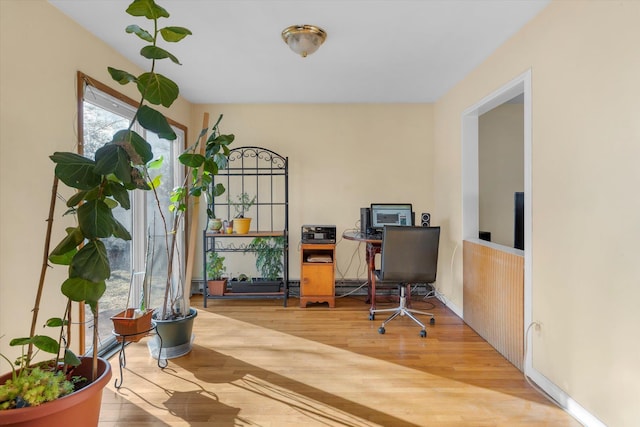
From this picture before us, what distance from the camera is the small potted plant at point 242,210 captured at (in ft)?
11.6

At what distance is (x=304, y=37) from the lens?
2.21m

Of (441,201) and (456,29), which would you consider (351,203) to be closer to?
(441,201)

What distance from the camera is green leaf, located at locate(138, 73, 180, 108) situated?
4.67 feet

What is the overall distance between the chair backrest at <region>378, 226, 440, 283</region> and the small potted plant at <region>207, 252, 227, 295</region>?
6.34 feet

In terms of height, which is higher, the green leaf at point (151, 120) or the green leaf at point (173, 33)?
the green leaf at point (173, 33)

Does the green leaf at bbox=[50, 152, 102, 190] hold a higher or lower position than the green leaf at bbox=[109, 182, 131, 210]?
higher

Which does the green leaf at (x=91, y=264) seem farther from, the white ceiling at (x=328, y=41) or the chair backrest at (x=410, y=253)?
the chair backrest at (x=410, y=253)

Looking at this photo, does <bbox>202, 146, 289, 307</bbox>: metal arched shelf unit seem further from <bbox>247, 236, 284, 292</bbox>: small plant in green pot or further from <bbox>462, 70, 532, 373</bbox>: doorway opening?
<bbox>462, 70, 532, 373</bbox>: doorway opening

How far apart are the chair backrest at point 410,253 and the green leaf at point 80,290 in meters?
2.22

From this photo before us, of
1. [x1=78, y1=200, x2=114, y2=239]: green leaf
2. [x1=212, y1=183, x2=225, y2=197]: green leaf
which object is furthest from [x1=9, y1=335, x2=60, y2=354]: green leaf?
[x1=212, y1=183, x2=225, y2=197]: green leaf

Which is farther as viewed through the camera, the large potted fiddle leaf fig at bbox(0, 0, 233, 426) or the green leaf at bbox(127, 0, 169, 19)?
the green leaf at bbox(127, 0, 169, 19)

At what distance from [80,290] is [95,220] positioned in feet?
0.94

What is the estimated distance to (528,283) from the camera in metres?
2.13

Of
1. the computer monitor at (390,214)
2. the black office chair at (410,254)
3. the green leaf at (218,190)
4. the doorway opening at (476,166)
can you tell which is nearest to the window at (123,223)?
the green leaf at (218,190)
